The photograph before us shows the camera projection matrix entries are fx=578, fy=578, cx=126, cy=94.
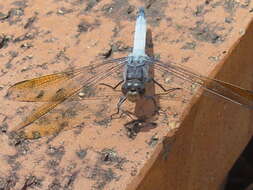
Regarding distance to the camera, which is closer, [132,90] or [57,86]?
[132,90]

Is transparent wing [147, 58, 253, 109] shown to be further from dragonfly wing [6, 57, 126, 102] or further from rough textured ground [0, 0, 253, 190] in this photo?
dragonfly wing [6, 57, 126, 102]

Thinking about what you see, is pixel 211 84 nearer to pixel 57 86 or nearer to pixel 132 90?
pixel 132 90

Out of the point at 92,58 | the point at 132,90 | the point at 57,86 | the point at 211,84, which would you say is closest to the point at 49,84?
the point at 57,86

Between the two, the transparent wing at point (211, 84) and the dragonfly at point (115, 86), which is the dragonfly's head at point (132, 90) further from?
the transparent wing at point (211, 84)

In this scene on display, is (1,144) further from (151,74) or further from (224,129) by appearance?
(224,129)

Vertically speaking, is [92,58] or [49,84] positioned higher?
[92,58]

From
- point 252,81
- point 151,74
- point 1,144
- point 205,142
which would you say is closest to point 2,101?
point 1,144
